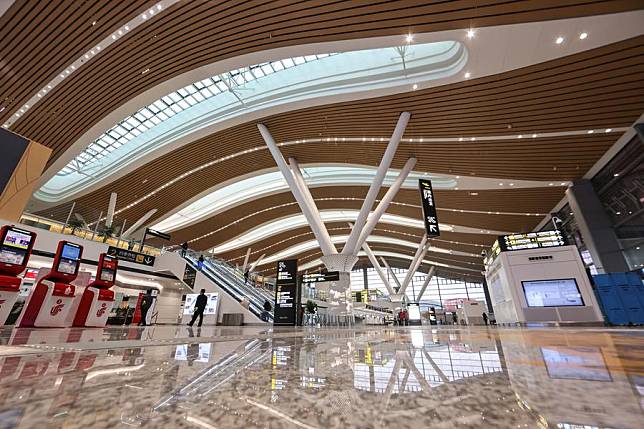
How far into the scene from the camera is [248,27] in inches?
324

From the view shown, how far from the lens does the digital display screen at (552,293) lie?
486 inches

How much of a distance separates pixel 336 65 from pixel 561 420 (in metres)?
13.2

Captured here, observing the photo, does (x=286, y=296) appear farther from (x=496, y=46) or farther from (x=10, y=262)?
(x=496, y=46)

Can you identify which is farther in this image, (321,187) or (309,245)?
(309,245)

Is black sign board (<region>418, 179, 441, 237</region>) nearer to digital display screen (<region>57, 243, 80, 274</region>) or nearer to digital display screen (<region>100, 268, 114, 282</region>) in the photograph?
digital display screen (<region>100, 268, 114, 282</region>)

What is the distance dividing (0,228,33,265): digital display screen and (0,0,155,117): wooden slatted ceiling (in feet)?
21.6

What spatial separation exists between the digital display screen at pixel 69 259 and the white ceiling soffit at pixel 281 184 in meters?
11.5

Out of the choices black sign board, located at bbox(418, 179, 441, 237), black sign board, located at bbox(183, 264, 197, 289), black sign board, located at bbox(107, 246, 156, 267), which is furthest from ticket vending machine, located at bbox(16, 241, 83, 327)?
black sign board, located at bbox(418, 179, 441, 237)

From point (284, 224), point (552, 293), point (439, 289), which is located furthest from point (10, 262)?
point (439, 289)

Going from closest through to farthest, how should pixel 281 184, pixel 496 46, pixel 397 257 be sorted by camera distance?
pixel 496 46
pixel 281 184
pixel 397 257

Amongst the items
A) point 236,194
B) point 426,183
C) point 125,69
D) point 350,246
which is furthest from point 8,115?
point 426,183

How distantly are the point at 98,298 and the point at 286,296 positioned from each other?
8683 millimetres

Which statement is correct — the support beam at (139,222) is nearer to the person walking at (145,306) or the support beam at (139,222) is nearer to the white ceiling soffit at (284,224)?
the white ceiling soffit at (284,224)

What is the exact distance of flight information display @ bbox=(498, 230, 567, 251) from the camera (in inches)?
539
